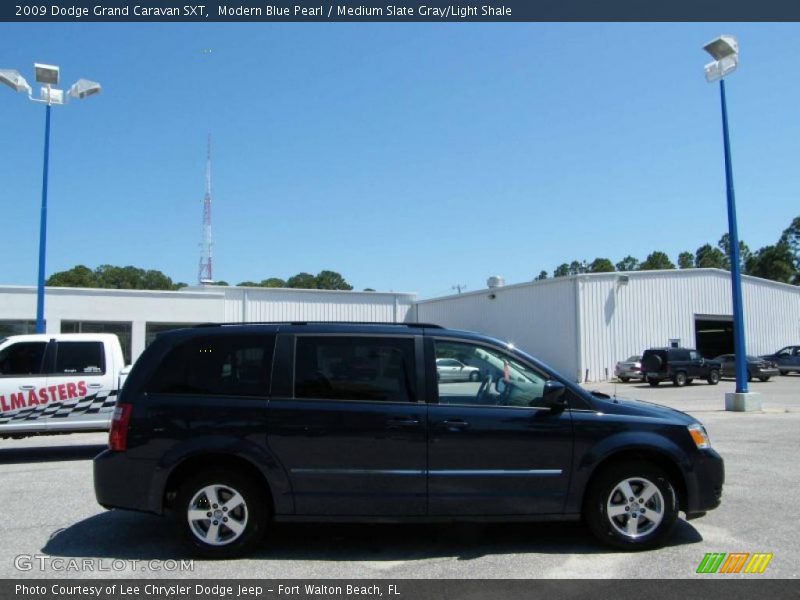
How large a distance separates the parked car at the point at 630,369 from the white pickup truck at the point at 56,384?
2679 centimetres

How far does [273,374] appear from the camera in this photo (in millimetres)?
5449

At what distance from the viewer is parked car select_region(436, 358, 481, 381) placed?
5492 millimetres

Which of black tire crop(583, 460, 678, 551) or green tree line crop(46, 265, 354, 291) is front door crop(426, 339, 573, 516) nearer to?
black tire crop(583, 460, 678, 551)

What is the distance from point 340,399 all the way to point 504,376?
1380 mm

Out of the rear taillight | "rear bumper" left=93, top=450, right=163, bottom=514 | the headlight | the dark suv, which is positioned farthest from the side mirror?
the rear taillight

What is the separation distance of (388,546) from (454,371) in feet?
5.10

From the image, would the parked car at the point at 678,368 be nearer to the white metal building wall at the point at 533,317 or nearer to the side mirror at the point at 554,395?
the white metal building wall at the point at 533,317

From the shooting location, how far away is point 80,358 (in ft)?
34.1

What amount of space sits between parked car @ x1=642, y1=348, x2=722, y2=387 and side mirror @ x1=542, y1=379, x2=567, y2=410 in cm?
2545

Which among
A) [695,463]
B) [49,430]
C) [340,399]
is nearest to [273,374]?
[340,399]

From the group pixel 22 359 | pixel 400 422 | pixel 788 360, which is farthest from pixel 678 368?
pixel 400 422

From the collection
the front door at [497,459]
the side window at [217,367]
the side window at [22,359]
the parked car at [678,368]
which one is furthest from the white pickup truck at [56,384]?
the parked car at [678,368]

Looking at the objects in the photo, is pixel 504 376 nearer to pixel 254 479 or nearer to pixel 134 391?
pixel 254 479

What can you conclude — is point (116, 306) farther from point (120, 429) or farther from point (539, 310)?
point (120, 429)
